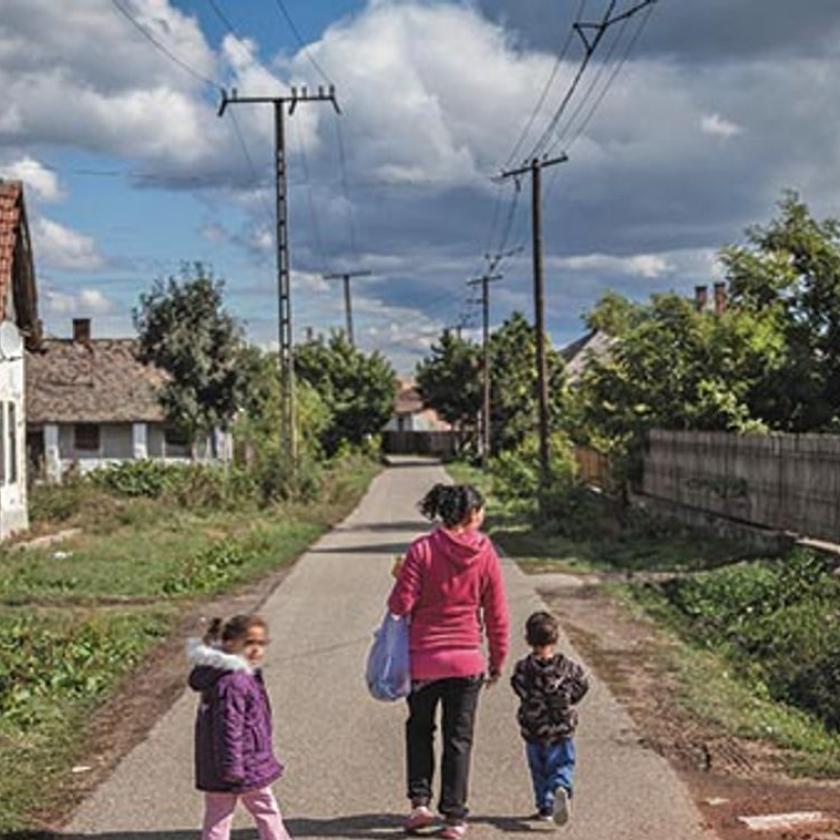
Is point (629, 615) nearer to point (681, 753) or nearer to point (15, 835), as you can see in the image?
point (681, 753)

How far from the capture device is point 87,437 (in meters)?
63.7

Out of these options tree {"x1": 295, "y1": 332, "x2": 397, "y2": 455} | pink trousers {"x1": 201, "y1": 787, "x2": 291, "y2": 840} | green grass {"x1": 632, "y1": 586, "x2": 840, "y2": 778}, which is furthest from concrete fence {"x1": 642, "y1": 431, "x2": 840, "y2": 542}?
tree {"x1": 295, "y1": 332, "x2": 397, "y2": 455}

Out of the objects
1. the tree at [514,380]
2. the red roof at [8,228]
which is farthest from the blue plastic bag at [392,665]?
the tree at [514,380]

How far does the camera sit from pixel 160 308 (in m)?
48.6

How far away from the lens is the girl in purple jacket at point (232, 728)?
6.64m

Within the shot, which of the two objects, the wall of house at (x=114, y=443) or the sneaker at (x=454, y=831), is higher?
the wall of house at (x=114, y=443)

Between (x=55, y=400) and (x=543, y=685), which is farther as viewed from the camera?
(x=55, y=400)

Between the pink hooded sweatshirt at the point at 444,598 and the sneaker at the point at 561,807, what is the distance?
712mm

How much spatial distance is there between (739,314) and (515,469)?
28.4 meters

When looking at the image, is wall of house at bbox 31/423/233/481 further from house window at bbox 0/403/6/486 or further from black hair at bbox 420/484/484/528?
black hair at bbox 420/484/484/528

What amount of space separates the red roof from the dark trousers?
2064 centimetres

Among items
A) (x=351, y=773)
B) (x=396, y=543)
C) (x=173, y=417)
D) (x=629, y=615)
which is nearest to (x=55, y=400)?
(x=173, y=417)

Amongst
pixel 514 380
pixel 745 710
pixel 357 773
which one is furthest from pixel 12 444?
pixel 514 380

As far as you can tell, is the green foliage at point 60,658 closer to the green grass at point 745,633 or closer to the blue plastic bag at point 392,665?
the blue plastic bag at point 392,665
